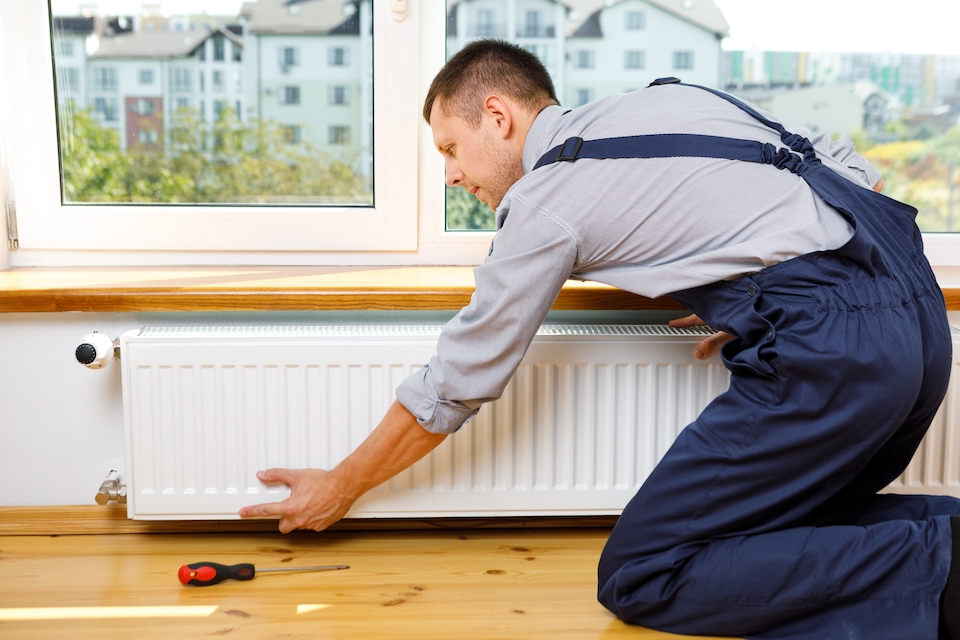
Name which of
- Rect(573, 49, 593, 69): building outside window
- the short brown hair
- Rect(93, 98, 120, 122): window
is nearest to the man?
the short brown hair

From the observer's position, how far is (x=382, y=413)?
152 centimetres

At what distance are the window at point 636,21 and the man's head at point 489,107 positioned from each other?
1.61 feet

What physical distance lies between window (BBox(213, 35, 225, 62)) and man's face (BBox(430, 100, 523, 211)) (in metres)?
0.60

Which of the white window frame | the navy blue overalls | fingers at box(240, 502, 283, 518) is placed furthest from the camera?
the white window frame

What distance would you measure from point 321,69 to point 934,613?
146 cm

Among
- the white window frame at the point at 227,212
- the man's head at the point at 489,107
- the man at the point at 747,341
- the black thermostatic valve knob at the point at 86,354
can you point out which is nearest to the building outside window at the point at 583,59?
the white window frame at the point at 227,212

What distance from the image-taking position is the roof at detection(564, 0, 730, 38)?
70.2 inches

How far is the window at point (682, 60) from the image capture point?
181 cm

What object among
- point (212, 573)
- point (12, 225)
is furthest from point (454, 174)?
point (12, 225)

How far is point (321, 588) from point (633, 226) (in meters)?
0.77

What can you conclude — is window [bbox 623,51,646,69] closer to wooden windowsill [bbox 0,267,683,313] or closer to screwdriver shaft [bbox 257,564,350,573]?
wooden windowsill [bbox 0,267,683,313]

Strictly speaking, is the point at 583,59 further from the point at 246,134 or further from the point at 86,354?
the point at 86,354

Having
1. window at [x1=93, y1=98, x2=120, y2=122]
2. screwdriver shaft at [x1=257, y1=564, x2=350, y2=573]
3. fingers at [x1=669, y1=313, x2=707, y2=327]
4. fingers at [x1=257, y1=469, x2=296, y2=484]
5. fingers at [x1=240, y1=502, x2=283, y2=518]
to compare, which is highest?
window at [x1=93, y1=98, x2=120, y2=122]

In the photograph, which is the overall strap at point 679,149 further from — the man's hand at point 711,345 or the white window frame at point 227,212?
the white window frame at point 227,212
